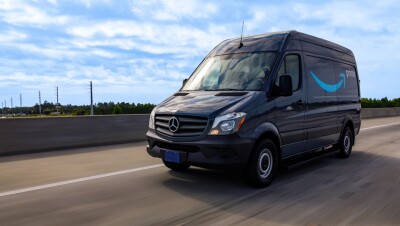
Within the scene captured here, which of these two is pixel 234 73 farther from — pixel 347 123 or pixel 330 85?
pixel 347 123

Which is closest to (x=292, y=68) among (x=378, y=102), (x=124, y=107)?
(x=124, y=107)

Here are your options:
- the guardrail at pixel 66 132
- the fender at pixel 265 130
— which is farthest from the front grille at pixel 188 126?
the guardrail at pixel 66 132

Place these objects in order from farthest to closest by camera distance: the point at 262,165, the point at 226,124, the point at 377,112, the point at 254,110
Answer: the point at 377,112 < the point at 262,165 < the point at 254,110 < the point at 226,124

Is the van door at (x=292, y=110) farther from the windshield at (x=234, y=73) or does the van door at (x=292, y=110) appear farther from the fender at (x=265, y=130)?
the windshield at (x=234, y=73)

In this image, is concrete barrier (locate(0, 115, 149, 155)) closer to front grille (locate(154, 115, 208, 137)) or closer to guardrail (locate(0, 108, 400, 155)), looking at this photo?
guardrail (locate(0, 108, 400, 155))

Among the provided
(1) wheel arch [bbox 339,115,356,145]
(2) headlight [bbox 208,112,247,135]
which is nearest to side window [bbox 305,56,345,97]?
(1) wheel arch [bbox 339,115,356,145]

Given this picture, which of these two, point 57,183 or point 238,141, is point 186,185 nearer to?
point 238,141

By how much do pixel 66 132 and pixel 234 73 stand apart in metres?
5.98

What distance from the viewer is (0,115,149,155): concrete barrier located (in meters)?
9.45

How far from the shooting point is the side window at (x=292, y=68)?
255 inches

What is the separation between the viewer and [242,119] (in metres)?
5.43

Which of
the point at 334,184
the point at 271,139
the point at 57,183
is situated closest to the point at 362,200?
the point at 334,184

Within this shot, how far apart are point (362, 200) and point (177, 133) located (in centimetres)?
269

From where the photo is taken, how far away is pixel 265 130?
5785 mm
